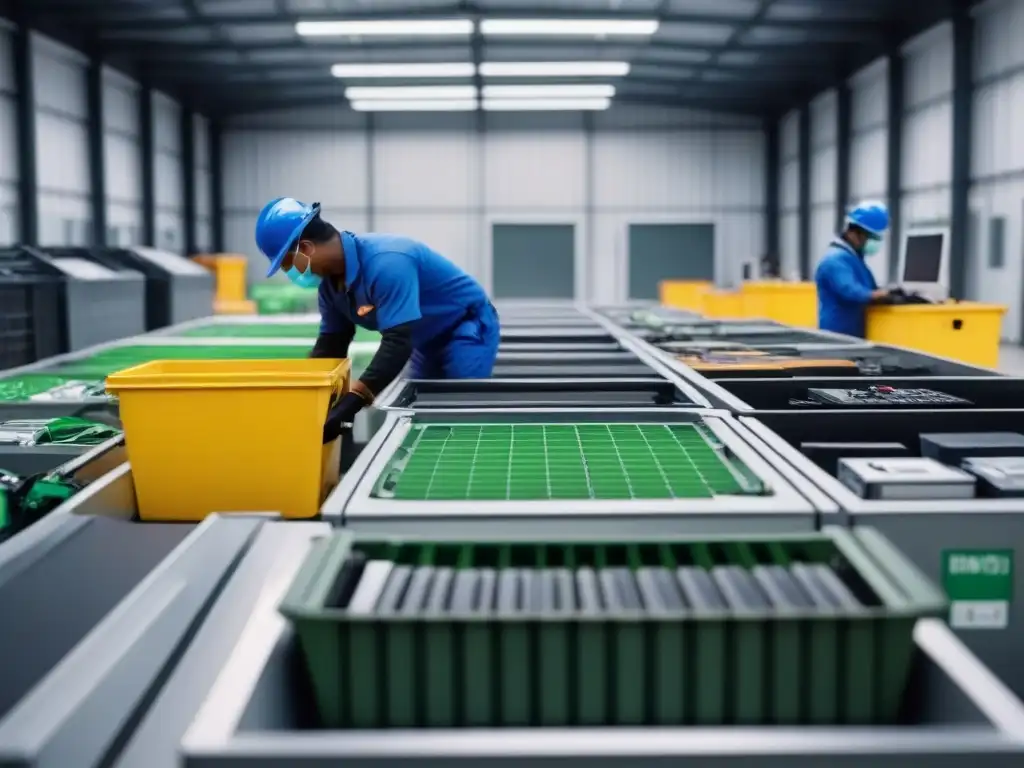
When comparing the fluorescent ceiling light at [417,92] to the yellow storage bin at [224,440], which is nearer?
the yellow storage bin at [224,440]

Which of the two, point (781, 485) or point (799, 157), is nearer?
point (781, 485)

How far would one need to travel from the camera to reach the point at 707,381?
2.94 meters

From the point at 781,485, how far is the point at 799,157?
580 inches

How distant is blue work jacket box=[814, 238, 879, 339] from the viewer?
17.7 ft

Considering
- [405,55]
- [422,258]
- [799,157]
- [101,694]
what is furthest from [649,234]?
[101,694]

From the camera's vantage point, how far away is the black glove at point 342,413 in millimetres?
2252

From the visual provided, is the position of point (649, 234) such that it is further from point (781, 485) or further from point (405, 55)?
point (781, 485)

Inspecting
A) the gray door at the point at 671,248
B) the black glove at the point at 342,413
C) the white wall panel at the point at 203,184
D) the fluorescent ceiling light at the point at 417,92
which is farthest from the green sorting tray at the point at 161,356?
the gray door at the point at 671,248

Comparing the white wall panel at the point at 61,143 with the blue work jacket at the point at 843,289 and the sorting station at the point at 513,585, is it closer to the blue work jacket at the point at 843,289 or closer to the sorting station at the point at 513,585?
the blue work jacket at the point at 843,289

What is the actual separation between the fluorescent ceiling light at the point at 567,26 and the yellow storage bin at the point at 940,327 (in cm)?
620

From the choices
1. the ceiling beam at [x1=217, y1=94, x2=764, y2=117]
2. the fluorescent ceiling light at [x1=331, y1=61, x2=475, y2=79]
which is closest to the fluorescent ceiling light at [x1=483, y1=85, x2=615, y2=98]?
the fluorescent ceiling light at [x1=331, y1=61, x2=475, y2=79]

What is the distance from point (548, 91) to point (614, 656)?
13.9m

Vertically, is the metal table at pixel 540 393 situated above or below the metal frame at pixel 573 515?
above

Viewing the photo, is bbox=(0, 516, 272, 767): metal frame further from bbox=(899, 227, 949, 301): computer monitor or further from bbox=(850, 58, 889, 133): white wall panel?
bbox=(850, 58, 889, 133): white wall panel
